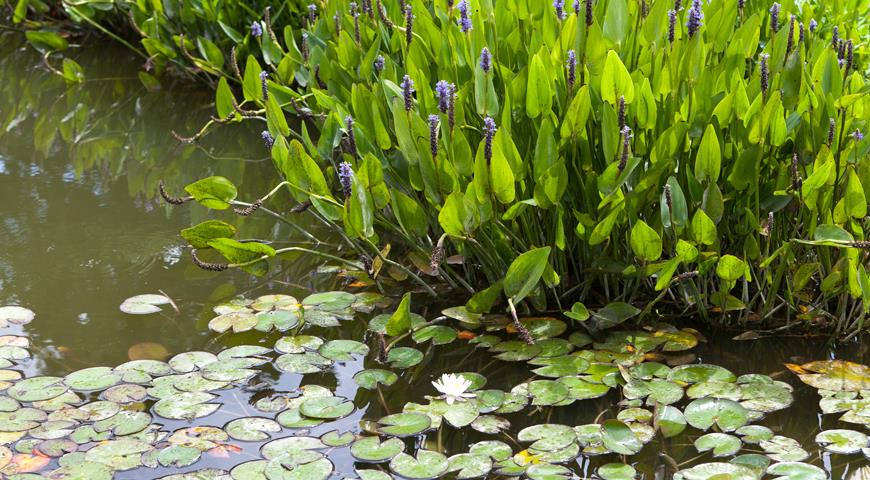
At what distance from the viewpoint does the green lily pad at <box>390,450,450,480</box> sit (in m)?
2.06

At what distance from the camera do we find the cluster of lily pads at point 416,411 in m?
2.09

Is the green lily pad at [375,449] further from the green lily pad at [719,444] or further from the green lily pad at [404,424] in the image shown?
the green lily pad at [719,444]

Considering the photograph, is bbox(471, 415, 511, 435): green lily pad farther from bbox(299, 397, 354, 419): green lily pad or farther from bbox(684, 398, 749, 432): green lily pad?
bbox(684, 398, 749, 432): green lily pad

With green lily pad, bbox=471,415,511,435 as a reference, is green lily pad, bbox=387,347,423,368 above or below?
above

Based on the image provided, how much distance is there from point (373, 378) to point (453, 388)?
213mm

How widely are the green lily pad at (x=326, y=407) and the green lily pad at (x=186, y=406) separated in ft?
0.68

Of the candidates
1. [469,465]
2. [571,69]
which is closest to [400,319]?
[469,465]

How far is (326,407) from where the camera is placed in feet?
7.54

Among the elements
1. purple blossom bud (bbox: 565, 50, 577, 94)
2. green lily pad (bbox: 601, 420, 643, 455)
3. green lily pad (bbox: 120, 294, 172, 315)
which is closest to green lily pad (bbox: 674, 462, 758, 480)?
green lily pad (bbox: 601, 420, 643, 455)

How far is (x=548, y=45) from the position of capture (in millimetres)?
2752

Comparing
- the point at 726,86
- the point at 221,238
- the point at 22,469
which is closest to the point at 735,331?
the point at 726,86

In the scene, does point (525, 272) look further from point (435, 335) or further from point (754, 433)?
point (754, 433)

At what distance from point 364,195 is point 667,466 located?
92cm

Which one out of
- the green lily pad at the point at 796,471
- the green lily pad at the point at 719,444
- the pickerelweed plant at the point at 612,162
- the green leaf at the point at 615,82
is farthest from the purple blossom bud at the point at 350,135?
the green lily pad at the point at 796,471
